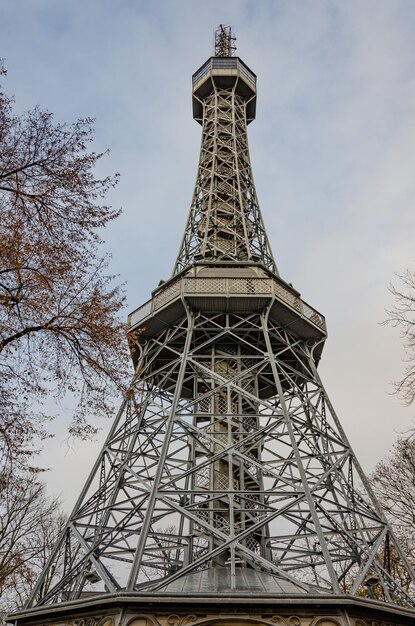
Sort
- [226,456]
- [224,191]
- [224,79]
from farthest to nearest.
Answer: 1. [224,79]
2. [224,191]
3. [226,456]

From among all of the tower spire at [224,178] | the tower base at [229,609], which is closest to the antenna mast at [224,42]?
the tower spire at [224,178]

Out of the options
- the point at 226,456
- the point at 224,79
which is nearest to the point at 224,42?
the point at 224,79

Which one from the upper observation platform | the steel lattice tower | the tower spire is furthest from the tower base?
the upper observation platform

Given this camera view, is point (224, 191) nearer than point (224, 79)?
Yes

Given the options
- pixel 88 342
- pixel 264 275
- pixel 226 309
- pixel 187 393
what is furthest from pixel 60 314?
pixel 187 393

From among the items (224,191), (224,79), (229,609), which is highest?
(224,79)

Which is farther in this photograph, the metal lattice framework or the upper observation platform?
the upper observation platform

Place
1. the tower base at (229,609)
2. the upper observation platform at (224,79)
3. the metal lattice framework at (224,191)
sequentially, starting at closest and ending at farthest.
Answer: the tower base at (229,609) → the metal lattice framework at (224,191) → the upper observation platform at (224,79)

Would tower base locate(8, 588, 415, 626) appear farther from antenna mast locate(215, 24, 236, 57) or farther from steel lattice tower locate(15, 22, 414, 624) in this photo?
antenna mast locate(215, 24, 236, 57)

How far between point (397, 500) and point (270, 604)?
1234cm

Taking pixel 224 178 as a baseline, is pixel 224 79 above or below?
above

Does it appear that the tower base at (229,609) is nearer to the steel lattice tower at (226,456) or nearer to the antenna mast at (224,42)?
the steel lattice tower at (226,456)

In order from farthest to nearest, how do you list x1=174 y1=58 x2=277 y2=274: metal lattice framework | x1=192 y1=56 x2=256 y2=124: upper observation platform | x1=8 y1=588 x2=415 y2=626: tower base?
x1=192 y1=56 x2=256 y2=124: upper observation platform
x1=174 y1=58 x2=277 y2=274: metal lattice framework
x1=8 y1=588 x2=415 y2=626: tower base

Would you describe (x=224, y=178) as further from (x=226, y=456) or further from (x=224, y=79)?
(x=226, y=456)
